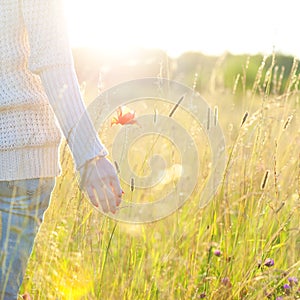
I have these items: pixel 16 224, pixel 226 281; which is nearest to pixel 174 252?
pixel 226 281

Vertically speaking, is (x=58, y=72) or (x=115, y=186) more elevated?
(x=58, y=72)

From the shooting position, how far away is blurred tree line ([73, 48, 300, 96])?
9.21ft

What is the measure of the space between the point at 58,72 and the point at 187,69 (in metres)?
14.4

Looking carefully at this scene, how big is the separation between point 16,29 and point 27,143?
12.6 inches

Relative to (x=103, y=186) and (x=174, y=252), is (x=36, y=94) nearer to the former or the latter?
(x=103, y=186)

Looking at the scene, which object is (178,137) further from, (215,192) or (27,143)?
(27,143)

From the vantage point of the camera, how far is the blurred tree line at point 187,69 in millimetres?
2809

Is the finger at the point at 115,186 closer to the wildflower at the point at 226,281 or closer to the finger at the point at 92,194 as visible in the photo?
the finger at the point at 92,194

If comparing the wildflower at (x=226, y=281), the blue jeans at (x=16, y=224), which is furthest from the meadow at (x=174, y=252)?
the blue jeans at (x=16, y=224)

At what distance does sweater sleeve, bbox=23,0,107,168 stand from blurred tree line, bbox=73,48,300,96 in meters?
0.62

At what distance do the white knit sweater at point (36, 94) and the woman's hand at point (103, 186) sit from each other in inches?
1.9

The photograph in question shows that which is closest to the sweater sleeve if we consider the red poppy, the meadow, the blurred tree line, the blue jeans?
the blue jeans

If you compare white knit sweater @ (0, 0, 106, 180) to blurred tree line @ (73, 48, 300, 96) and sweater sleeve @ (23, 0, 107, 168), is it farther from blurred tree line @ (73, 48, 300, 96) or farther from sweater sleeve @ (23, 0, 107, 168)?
blurred tree line @ (73, 48, 300, 96)

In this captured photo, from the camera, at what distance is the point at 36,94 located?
180 centimetres
